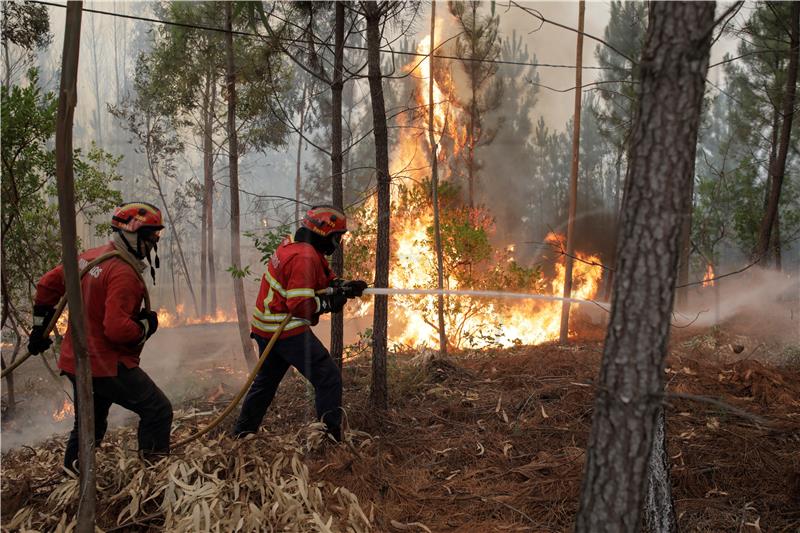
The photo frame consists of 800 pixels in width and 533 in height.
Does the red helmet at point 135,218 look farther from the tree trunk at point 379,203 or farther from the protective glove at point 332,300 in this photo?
the tree trunk at point 379,203

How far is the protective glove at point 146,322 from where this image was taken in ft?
14.0

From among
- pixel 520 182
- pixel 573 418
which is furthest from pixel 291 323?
pixel 520 182

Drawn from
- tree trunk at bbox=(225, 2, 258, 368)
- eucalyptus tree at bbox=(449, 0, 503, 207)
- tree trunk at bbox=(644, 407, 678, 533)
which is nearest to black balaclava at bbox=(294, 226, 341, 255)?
tree trunk at bbox=(644, 407, 678, 533)

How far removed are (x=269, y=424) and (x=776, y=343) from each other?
11463mm

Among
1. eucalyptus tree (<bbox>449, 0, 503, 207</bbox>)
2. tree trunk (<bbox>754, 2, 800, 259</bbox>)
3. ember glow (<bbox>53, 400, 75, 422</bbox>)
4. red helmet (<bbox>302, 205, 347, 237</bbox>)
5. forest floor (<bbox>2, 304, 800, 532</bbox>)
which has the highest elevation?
eucalyptus tree (<bbox>449, 0, 503, 207</bbox>)

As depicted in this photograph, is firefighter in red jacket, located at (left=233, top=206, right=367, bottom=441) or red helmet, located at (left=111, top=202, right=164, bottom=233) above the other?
red helmet, located at (left=111, top=202, right=164, bottom=233)

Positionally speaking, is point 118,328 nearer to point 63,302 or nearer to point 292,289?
point 63,302

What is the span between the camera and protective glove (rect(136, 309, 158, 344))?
4.26 m

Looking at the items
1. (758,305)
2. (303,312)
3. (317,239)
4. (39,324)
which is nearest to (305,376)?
(303,312)

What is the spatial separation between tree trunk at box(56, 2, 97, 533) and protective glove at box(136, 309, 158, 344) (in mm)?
1199

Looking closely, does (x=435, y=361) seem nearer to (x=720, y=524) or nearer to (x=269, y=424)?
(x=269, y=424)

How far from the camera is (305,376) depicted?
5.11 metres

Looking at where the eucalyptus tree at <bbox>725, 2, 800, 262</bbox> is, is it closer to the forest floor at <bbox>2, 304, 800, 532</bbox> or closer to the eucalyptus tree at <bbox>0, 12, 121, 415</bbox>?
the forest floor at <bbox>2, 304, 800, 532</bbox>

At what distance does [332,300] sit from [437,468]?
168 centimetres
